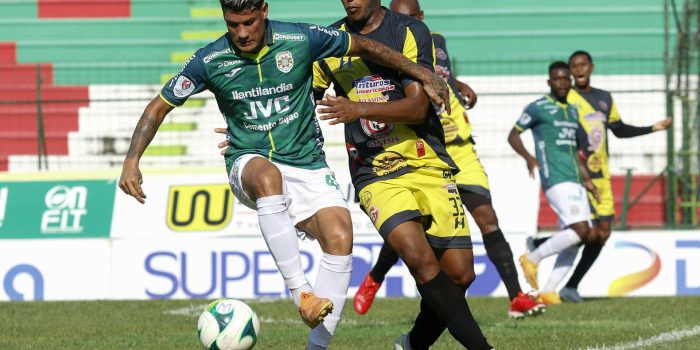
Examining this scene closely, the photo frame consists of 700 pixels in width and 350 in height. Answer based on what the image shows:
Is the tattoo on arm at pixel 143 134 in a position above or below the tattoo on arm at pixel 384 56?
below

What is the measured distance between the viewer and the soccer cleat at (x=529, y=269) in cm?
1188

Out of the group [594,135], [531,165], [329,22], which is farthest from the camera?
[329,22]

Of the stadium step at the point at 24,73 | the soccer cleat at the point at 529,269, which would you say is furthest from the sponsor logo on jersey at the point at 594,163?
the stadium step at the point at 24,73

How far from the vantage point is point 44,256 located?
508 inches

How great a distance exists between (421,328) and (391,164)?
0.99 meters

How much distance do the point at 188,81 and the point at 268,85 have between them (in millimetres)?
425

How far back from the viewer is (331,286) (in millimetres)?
6289

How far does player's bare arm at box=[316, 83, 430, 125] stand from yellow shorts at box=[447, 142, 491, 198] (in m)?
2.81

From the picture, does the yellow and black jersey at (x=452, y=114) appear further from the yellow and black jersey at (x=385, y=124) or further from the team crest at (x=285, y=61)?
the team crest at (x=285, y=61)

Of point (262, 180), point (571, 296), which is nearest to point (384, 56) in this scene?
point (262, 180)

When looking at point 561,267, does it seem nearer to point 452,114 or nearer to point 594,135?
point 594,135

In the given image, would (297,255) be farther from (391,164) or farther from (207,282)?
(207,282)

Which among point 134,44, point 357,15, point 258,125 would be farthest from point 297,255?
point 134,44

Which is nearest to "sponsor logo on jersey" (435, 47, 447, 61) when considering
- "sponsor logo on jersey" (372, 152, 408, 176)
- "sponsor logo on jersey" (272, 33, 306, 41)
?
"sponsor logo on jersey" (372, 152, 408, 176)
